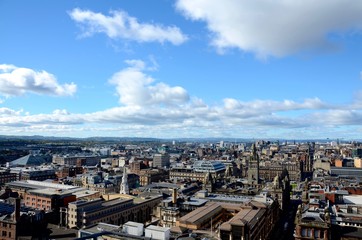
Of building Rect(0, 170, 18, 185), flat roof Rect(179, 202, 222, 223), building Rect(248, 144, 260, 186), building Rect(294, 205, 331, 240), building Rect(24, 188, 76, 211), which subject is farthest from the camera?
building Rect(0, 170, 18, 185)

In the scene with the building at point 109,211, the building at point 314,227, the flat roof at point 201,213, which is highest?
the building at point 314,227

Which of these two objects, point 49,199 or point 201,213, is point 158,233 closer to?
point 201,213

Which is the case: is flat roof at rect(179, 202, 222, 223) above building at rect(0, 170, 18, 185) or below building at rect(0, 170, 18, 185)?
above

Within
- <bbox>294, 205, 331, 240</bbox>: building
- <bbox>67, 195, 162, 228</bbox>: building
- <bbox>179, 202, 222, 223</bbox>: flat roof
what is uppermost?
<bbox>294, 205, 331, 240</bbox>: building

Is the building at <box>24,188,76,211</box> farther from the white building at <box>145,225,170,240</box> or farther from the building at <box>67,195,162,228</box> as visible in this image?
the white building at <box>145,225,170,240</box>

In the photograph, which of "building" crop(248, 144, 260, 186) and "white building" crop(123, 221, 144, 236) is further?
"building" crop(248, 144, 260, 186)

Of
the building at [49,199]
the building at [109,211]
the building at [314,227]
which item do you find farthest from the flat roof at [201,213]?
the building at [49,199]

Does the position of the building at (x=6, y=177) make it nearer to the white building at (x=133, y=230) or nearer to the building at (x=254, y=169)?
the building at (x=254, y=169)

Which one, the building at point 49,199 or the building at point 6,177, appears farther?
the building at point 6,177

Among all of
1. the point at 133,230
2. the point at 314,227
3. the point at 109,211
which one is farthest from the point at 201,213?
the point at 109,211

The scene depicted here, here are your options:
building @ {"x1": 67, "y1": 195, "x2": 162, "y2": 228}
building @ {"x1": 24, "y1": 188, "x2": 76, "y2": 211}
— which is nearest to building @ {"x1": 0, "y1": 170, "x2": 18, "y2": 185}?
building @ {"x1": 24, "y1": 188, "x2": 76, "y2": 211}

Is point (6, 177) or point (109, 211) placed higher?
point (6, 177)

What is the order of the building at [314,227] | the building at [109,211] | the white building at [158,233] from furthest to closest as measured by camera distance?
the building at [109,211] → the white building at [158,233] → the building at [314,227]

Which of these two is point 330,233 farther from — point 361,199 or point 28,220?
point 28,220
